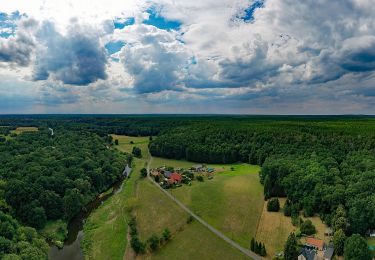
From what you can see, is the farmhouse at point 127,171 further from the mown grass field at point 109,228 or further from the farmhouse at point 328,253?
the farmhouse at point 328,253

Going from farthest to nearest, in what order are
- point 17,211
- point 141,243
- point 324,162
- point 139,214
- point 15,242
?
point 324,162
point 139,214
point 17,211
point 141,243
point 15,242

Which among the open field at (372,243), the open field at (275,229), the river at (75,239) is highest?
the open field at (372,243)

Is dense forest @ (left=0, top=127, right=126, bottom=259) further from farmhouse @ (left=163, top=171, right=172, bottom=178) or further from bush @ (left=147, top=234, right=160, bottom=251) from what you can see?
bush @ (left=147, top=234, right=160, bottom=251)

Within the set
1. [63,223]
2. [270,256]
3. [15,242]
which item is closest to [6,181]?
[63,223]

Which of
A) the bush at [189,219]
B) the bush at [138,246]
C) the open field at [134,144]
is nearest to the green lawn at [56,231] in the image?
the bush at [138,246]

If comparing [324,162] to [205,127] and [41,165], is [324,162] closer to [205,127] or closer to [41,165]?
[41,165]

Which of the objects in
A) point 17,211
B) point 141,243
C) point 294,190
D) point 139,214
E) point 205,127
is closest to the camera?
point 141,243

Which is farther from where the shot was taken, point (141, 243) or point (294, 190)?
point (294, 190)
